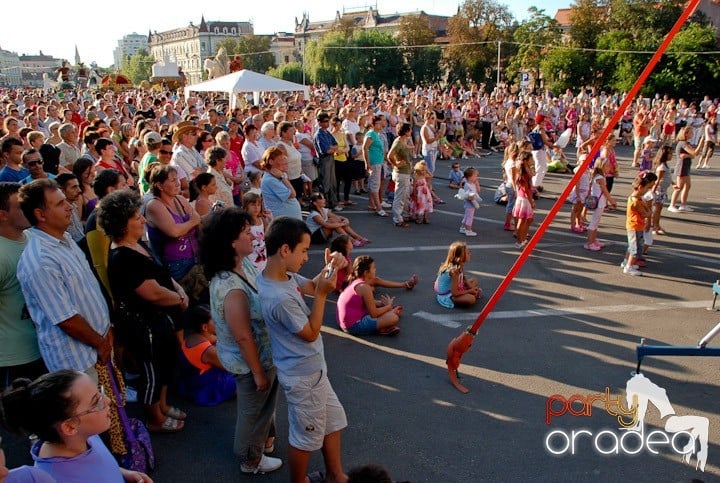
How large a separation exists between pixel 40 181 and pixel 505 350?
4.08 metres

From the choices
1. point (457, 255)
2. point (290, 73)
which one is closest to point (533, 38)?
point (290, 73)

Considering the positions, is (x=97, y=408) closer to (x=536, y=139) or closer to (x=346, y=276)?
(x=346, y=276)

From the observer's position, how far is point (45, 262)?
2.87m

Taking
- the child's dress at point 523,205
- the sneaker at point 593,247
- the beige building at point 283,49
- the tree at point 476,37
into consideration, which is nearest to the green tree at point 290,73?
the tree at point 476,37

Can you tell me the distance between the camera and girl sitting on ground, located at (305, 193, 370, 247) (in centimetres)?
848

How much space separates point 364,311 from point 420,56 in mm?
61869

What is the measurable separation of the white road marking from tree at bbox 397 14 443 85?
57.2 metres

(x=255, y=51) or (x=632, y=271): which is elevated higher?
(x=255, y=51)

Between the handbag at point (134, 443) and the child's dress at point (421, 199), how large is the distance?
23.4 ft

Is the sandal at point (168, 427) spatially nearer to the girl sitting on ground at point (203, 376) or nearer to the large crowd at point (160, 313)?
the large crowd at point (160, 313)

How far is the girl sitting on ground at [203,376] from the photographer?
4.41 m

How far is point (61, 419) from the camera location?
6.68 feet

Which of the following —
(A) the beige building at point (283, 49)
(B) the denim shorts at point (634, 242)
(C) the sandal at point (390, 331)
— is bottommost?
(C) the sandal at point (390, 331)

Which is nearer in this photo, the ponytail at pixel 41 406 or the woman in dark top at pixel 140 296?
the ponytail at pixel 41 406
